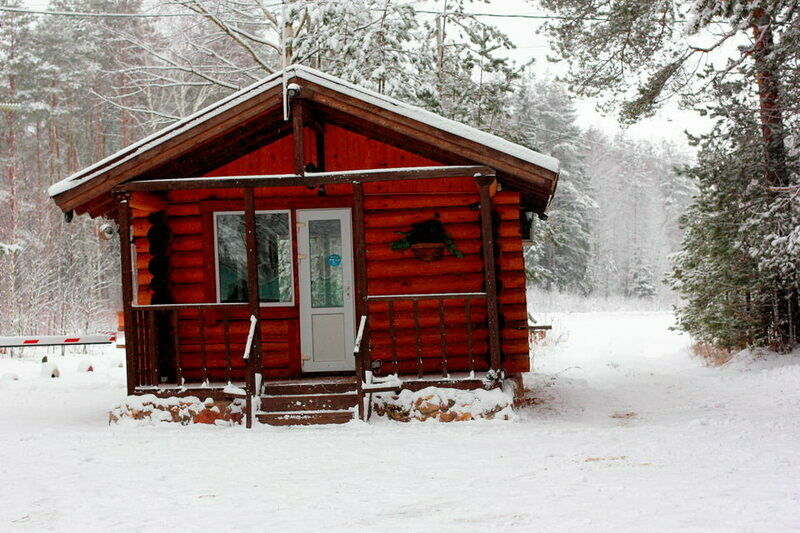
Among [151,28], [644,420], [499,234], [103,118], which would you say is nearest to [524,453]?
[644,420]

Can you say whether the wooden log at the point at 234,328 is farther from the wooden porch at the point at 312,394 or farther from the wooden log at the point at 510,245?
the wooden log at the point at 510,245

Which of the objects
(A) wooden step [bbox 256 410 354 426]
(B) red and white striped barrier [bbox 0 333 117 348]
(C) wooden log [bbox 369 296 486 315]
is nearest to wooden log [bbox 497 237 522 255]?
(C) wooden log [bbox 369 296 486 315]

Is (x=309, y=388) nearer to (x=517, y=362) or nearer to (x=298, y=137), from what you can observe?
(x=517, y=362)

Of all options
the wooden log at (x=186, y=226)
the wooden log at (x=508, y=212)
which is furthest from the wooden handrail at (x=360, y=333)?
the wooden log at (x=186, y=226)

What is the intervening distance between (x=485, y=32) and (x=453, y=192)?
21.8 feet

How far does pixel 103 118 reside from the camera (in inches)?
1240

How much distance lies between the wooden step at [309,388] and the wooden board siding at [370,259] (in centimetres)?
87

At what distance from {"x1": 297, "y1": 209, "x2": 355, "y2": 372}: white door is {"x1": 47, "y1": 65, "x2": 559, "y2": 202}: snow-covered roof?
190cm

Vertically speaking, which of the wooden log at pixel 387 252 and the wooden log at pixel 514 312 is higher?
the wooden log at pixel 387 252

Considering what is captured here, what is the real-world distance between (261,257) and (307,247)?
26.4 inches

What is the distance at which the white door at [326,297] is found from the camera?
1020 cm

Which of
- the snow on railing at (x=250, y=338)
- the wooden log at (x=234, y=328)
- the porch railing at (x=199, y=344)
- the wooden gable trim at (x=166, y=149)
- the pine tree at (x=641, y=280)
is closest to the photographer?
the snow on railing at (x=250, y=338)

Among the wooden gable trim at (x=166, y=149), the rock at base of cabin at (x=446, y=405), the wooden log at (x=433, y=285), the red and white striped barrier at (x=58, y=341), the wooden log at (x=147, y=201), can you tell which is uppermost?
the wooden gable trim at (x=166, y=149)

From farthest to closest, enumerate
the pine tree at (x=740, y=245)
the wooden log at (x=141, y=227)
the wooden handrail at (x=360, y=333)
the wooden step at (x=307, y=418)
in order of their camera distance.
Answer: the pine tree at (x=740, y=245)
the wooden log at (x=141, y=227)
the wooden step at (x=307, y=418)
the wooden handrail at (x=360, y=333)
